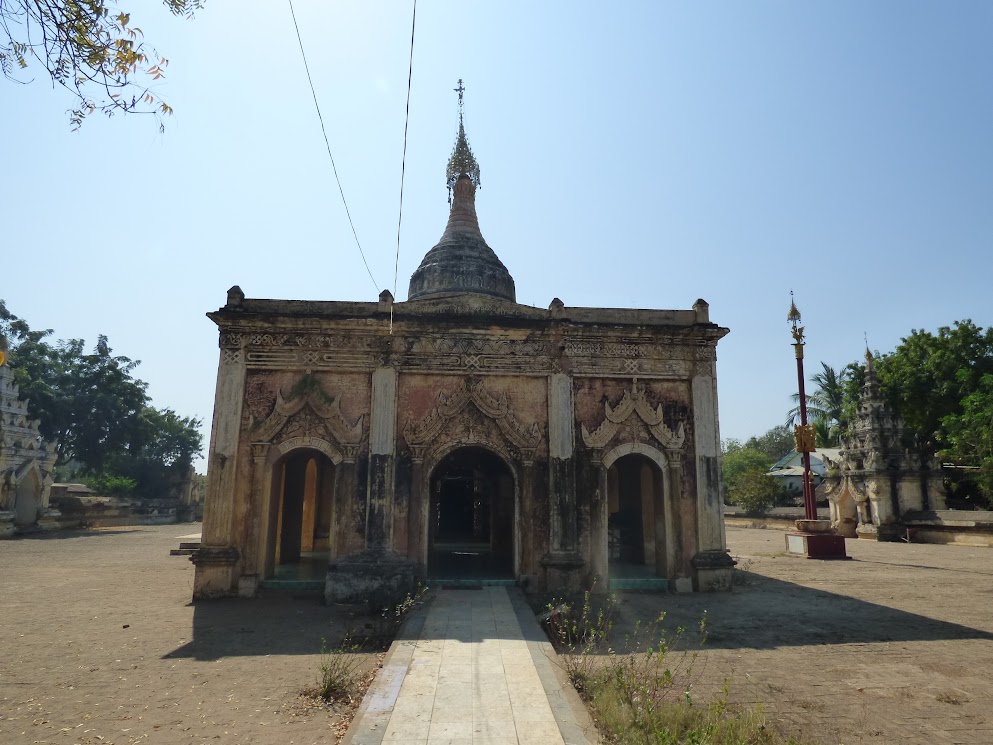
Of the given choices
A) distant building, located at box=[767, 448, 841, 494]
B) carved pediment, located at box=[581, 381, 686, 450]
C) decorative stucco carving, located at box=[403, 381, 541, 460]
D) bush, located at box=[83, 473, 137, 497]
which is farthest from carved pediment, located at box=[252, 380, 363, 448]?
distant building, located at box=[767, 448, 841, 494]

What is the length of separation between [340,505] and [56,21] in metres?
9.16

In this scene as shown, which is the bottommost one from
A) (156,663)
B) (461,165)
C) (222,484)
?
(156,663)

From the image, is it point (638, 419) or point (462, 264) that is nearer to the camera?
point (638, 419)

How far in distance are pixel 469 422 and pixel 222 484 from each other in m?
5.00

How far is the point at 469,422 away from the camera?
39.9 ft

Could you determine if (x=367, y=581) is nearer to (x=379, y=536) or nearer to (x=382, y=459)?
(x=379, y=536)

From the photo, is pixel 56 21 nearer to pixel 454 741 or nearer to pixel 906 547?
pixel 454 741

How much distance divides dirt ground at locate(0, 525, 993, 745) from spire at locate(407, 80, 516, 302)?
10476 millimetres

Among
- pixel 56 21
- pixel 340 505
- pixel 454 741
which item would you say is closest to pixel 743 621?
pixel 454 741

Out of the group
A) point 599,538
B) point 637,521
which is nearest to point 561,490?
point 599,538

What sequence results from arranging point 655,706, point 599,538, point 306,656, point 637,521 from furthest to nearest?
point 637,521
point 599,538
point 306,656
point 655,706

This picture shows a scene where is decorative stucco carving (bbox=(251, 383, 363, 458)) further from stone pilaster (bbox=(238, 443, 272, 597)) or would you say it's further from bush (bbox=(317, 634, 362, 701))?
bush (bbox=(317, 634, 362, 701))

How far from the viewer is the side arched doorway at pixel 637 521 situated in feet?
41.8

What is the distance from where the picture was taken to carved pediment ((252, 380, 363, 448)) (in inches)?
465
